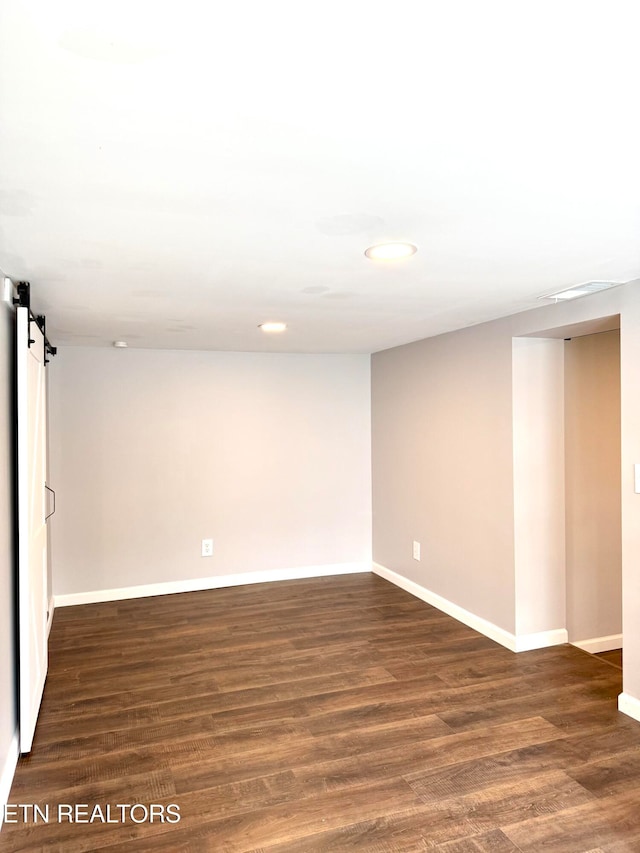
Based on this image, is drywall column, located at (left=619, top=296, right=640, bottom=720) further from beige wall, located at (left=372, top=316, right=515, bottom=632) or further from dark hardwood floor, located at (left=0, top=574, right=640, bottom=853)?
beige wall, located at (left=372, top=316, right=515, bottom=632)

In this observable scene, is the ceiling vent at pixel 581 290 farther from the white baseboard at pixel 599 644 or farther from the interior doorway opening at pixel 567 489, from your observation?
the white baseboard at pixel 599 644

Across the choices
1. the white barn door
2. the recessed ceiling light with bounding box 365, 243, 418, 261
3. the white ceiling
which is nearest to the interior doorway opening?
the white ceiling

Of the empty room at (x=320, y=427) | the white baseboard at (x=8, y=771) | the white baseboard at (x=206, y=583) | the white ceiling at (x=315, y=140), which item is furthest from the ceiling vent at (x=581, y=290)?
the white baseboard at (x=206, y=583)

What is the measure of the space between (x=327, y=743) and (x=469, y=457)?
7.10ft

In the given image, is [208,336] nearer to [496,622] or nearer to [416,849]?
[496,622]

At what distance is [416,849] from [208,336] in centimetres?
330

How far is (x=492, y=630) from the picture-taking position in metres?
3.97

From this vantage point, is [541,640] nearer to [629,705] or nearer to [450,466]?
[629,705]

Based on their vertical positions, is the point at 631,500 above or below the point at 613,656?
above

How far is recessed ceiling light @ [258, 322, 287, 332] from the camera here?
3851mm

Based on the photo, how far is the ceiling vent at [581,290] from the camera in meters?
2.83

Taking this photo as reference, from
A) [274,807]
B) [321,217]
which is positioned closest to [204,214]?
[321,217]

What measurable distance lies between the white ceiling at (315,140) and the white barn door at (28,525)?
0.37 m

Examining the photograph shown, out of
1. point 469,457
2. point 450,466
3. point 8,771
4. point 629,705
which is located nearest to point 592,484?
point 469,457
